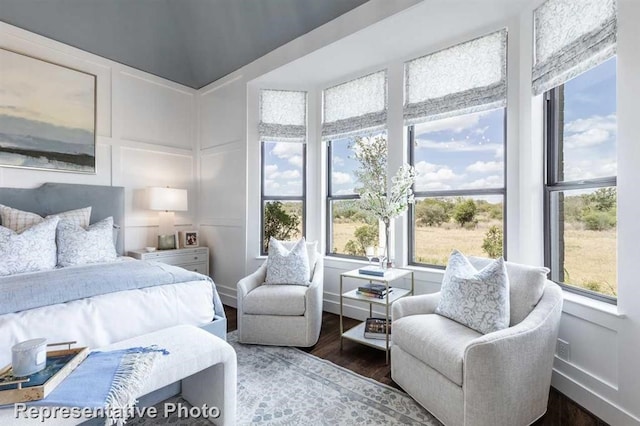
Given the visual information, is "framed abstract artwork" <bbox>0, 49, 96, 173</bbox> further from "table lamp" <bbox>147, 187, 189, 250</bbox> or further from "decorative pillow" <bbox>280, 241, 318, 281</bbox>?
"decorative pillow" <bbox>280, 241, 318, 281</bbox>

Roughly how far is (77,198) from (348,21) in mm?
3339

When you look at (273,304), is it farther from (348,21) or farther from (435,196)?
(348,21)

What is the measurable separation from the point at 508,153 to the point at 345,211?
1.80m

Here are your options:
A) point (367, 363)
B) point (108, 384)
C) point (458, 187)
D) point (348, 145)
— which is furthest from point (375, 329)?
point (348, 145)

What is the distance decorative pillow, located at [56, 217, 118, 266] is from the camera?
2.74m

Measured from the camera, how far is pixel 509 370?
5.20 feet

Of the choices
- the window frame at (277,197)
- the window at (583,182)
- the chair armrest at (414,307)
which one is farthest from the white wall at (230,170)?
the window at (583,182)

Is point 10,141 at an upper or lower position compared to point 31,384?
upper

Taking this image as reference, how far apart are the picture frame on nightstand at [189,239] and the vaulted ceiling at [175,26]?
6.97 ft

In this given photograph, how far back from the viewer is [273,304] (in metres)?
2.76

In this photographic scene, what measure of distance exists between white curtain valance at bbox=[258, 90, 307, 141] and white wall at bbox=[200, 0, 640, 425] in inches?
4.3

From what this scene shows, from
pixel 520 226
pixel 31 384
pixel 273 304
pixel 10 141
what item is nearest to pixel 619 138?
pixel 520 226

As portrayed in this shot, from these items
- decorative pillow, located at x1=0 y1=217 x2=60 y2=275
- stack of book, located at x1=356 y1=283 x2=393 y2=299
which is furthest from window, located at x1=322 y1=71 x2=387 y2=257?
decorative pillow, located at x1=0 y1=217 x2=60 y2=275

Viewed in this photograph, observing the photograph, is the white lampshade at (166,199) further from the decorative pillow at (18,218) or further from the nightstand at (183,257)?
the decorative pillow at (18,218)
